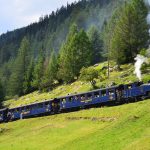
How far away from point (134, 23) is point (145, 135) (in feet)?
209

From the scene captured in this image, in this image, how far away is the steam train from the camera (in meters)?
61.8

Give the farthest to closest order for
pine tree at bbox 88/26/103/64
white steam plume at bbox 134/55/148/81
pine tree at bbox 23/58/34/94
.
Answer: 1. pine tree at bbox 88/26/103/64
2. pine tree at bbox 23/58/34/94
3. white steam plume at bbox 134/55/148/81

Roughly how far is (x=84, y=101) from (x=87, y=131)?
18111 millimetres

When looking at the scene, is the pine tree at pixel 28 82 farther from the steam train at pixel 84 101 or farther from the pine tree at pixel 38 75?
the steam train at pixel 84 101

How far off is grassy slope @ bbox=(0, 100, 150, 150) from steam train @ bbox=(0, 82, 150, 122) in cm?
247

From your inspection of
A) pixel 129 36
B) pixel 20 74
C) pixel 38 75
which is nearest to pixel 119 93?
pixel 129 36

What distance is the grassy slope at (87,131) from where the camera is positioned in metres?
39.7

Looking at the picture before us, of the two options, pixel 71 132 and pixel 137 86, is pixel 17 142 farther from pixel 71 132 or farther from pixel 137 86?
pixel 137 86

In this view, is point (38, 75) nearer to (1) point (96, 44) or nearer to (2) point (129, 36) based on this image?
(1) point (96, 44)

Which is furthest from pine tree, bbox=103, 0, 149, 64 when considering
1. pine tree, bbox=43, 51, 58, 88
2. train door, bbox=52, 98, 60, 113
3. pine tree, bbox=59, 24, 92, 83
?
train door, bbox=52, 98, 60, 113

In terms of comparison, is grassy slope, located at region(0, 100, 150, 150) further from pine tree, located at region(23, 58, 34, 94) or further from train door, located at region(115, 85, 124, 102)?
pine tree, located at region(23, 58, 34, 94)

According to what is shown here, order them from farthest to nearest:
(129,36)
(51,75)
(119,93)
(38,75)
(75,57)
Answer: (38,75) < (51,75) < (75,57) < (129,36) < (119,93)

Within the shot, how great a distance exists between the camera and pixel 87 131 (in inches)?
1993

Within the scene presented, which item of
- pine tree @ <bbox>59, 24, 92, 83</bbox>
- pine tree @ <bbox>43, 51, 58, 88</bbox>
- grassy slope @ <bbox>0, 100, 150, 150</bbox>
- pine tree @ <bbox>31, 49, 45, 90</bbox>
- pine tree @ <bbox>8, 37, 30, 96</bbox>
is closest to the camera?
grassy slope @ <bbox>0, 100, 150, 150</bbox>
